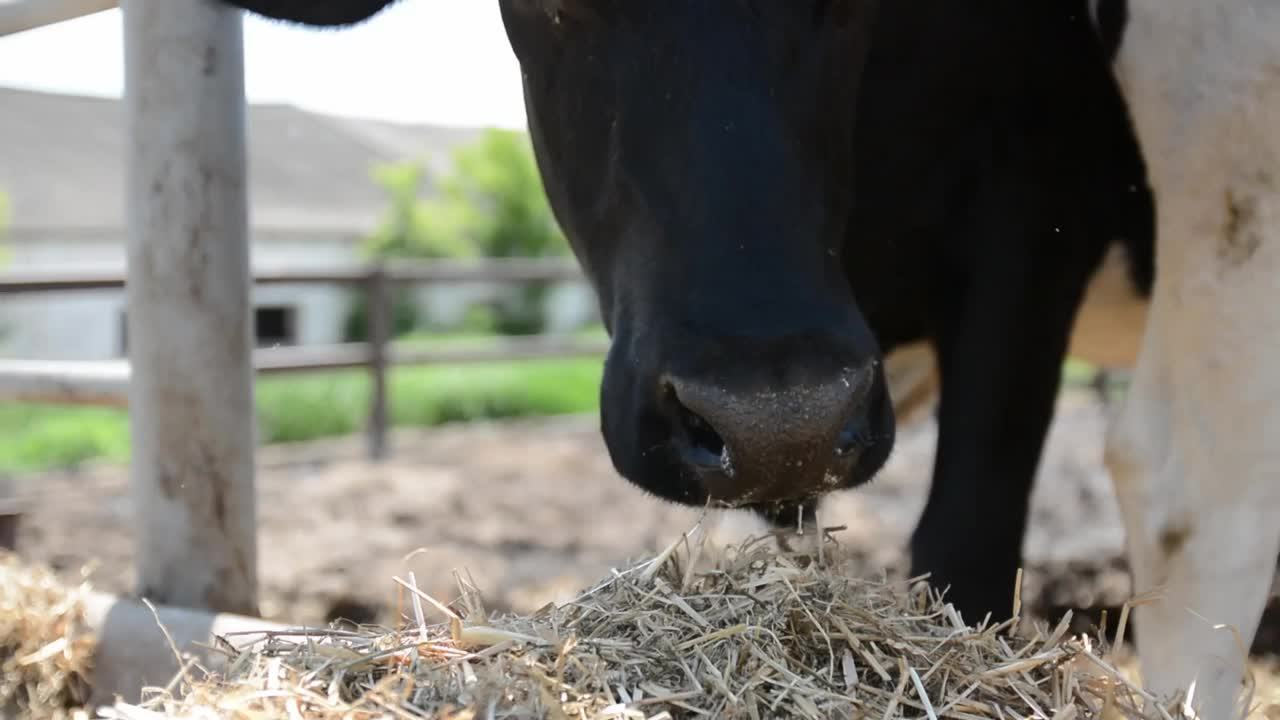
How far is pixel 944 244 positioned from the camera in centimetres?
288

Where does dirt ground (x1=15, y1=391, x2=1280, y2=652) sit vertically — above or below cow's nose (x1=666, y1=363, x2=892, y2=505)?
below

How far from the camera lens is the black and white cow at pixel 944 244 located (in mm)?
1700

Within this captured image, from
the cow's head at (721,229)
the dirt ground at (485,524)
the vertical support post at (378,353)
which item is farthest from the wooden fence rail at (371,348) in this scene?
the cow's head at (721,229)

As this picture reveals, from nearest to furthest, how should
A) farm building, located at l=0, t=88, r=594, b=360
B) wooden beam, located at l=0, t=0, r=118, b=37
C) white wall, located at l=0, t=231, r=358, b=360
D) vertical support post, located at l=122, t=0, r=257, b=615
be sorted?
vertical support post, located at l=122, t=0, r=257, b=615
wooden beam, located at l=0, t=0, r=118, b=37
farm building, located at l=0, t=88, r=594, b=360
white wall, located at l=0, t=231, r=358, b=360

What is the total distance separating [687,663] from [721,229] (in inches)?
24.3

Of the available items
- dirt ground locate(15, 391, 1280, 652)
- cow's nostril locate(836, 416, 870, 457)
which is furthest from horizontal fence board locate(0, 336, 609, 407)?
cow's nostril locate(836, 416, 870, 457)

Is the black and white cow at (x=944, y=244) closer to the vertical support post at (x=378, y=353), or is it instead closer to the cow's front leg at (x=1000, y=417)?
the cow's front leg at (x=1000, y=417)

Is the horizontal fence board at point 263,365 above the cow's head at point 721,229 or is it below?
below

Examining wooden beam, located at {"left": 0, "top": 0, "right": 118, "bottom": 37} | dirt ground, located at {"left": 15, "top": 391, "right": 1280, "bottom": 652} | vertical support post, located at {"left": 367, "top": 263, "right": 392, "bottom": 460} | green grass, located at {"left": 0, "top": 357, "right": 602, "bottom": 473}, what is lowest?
green grass, located at {"left": 0, "top": 357, "right": 602, "bottom": 473}

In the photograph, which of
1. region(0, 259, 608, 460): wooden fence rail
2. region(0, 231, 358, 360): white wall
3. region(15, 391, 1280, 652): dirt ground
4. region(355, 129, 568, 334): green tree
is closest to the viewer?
region(0, 259, 608, 460): wooden fence rail

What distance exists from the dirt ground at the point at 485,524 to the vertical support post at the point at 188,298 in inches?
72.8

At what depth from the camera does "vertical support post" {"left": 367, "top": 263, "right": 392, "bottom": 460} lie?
8.22 m

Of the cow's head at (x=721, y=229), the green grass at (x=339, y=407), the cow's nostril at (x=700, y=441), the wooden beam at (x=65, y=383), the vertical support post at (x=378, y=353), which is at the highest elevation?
the cow's head at (x=721, y=229)

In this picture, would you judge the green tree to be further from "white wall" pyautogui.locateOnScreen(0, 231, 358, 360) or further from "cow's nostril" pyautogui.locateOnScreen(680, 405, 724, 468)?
"cow's nostril" pyautogui.locateOnScreen(680, 405, 724, 468)
